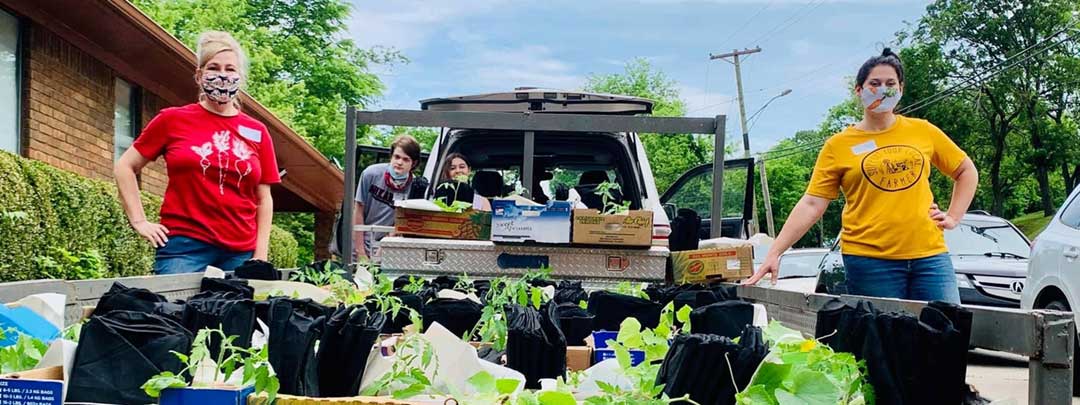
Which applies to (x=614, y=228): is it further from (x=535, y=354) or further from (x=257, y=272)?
(x=535, y=354)

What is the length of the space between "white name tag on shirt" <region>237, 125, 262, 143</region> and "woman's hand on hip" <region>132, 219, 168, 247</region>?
524mm

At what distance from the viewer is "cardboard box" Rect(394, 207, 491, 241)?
518 cm

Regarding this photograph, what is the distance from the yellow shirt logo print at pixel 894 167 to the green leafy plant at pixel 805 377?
2563 mm

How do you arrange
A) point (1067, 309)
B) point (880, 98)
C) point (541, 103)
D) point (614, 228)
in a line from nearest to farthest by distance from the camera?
point (880, 98) → point (614, 228) → point (541, 103) → point (1067, 309)

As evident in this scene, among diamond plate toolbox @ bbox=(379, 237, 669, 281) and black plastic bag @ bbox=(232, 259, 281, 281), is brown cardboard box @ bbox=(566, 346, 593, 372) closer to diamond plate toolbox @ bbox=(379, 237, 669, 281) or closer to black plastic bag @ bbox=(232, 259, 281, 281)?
black plastic bag @ bbox=(232, 259, 281, 281)

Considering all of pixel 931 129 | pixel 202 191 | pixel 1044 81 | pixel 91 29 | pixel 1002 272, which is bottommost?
pixel 1002 272

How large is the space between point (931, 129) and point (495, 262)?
2199 millimetres

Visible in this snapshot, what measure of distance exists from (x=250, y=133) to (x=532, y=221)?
148cm

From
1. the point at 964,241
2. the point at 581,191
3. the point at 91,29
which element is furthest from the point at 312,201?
the point at 581,191

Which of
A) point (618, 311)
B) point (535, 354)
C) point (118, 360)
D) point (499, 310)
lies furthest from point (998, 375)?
point (118, 360)

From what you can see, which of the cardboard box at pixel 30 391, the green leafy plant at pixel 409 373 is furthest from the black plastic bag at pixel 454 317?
the cardboard box at pixel 30 391

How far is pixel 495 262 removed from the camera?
16.6 feet

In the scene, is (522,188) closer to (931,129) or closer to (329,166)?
(931,129)

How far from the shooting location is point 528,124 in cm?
554
